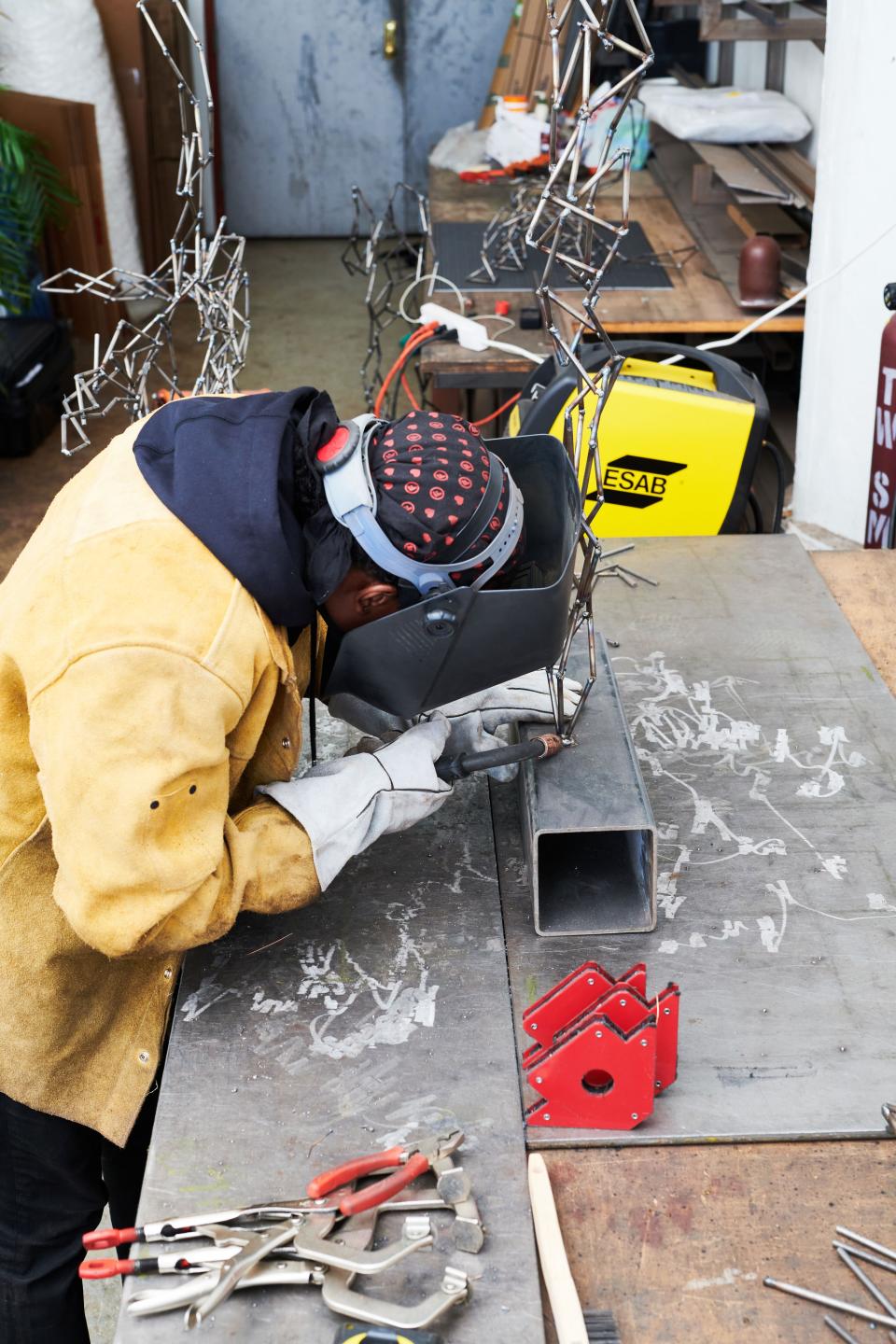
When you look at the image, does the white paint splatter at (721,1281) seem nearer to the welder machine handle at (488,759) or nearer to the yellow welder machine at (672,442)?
the welder machine handle at (488,759)

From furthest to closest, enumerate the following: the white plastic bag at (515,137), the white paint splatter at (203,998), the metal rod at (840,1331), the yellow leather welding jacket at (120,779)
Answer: the white plastic bag at (515,137), the white paint splatter at (203,998), the yellow leather welding jacket at (120,779), the metal rod at (840,1331)

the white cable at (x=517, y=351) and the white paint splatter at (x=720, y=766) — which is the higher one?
the white paint splatter at (x=720, y=766)

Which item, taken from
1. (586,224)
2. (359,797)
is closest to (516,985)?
(359,797)

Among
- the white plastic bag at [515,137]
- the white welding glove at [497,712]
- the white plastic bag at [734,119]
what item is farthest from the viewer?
the white plastic bag at [515,137]

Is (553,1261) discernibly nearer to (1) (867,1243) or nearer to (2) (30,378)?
(1) (867,1243)

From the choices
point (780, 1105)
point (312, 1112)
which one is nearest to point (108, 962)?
point (312, 1112)

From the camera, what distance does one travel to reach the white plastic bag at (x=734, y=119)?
4738mm

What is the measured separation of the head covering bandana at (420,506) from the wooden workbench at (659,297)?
2.25 metres

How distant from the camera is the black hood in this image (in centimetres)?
139

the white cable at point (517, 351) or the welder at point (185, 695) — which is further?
the white cable at point (517, 351)

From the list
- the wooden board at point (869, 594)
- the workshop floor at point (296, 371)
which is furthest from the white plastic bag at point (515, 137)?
the wooden board at point (869, 594)

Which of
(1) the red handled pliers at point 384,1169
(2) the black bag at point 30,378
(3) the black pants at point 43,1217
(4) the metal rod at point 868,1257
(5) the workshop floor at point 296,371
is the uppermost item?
(1) the red handled pliers at point 384,1169

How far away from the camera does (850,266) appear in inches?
124

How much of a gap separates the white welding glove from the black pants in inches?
28.5
